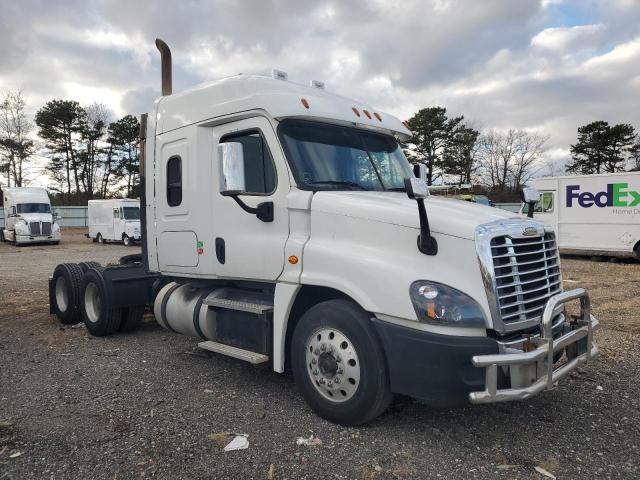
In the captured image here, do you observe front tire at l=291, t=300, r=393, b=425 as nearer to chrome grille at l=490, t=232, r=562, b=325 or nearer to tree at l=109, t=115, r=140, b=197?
chrome grille at l=490, t=232, r=562, b=325

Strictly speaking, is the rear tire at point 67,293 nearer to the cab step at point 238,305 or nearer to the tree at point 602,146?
the cab step at point 238,305

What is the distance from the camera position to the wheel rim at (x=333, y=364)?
381 cm

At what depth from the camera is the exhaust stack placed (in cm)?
629

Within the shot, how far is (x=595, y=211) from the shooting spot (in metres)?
16.6

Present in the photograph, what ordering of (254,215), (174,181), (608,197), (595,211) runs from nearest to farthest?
→ (254,215) < (174,181) < (608,197) < (595,211)

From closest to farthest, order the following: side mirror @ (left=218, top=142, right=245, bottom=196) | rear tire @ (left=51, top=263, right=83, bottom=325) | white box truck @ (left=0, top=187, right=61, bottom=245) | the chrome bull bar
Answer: the chrome bull bar
side mirror @ (left=218, top=142, right=245, bottom=196)
rear tire @ (left=51, top=263, right=83, bottom=325)
white box truck @ (left=0, top=187, right=61, bottom=245)

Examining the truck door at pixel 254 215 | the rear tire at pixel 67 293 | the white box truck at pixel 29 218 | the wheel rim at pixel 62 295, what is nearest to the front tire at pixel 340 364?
the truck door at pixel 254 215

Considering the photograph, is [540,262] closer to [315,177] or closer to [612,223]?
[315,177]

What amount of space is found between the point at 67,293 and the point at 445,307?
6.17 m

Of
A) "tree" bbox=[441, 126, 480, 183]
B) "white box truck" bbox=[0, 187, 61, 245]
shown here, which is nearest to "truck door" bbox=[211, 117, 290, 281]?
"white box truck" bbox=[0, 187, 61, 245]

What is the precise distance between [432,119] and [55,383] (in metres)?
48.3

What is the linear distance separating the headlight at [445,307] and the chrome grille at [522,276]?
0.61 feet

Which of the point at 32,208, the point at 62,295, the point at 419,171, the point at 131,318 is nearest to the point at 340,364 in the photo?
the point at 419,171

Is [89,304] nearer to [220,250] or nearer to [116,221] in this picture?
[220,250]
